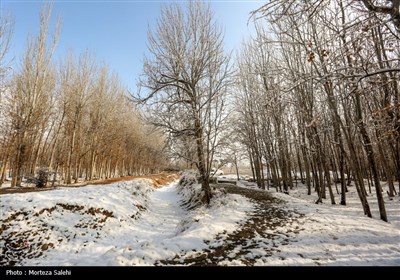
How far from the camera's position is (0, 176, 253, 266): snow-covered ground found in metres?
5.16

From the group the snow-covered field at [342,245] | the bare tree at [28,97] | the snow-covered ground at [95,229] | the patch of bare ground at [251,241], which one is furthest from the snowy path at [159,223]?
the bare tree at [28,97]

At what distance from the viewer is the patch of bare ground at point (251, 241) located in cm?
449

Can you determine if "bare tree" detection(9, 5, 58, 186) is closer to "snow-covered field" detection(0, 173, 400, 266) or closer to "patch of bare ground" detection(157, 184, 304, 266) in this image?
"snow-covered field" detection(0, 173, 400, 266)

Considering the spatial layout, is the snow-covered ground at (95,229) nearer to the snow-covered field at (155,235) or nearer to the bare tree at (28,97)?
the snow-covered field at (155,235)

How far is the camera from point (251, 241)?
5.56 m

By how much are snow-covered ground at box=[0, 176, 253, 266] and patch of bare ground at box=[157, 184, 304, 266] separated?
335 mm

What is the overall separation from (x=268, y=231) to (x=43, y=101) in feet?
77.0

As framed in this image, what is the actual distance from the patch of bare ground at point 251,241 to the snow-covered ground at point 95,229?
335mm

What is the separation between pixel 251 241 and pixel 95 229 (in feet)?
20.1

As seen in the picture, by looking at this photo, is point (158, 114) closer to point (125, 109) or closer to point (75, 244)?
point (75, 244)

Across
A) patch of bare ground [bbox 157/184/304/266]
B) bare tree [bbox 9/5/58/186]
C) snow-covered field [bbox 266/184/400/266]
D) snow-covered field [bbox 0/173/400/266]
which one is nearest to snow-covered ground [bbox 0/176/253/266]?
snow-covered field [bbox 0/173/400/266]

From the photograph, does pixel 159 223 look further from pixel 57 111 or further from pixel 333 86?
pixel 57 111

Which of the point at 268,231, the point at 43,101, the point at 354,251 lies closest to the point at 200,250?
the point at 268,231

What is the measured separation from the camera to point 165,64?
10555 mm
